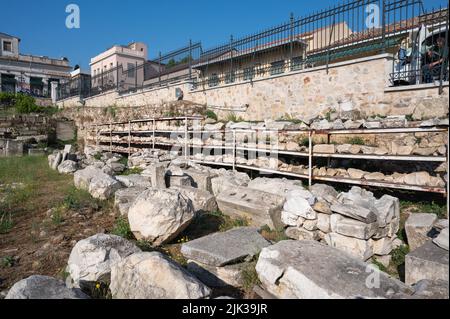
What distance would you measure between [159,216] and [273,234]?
1.57 metres

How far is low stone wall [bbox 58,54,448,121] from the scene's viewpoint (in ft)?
20.6

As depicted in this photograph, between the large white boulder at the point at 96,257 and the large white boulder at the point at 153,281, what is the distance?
0.44 m

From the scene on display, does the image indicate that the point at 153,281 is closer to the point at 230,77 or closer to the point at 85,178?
A: the point at 85,178

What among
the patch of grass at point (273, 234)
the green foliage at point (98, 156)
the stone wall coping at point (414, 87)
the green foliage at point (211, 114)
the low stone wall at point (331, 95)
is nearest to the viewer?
the patch of grass at point (273, 234)

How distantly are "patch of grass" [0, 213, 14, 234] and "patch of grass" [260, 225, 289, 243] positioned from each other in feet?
12.7

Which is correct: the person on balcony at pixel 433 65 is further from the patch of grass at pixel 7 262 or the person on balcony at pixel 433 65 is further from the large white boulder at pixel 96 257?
the patch of grass at pixel 7 262

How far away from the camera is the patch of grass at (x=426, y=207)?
441 cm

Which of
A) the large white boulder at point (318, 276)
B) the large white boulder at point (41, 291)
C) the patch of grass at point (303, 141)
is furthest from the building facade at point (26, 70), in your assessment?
the large white boulder at point (318, 276)

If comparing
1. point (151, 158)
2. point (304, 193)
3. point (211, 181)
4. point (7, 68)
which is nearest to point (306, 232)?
point (304, 193)

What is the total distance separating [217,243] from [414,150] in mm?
3354

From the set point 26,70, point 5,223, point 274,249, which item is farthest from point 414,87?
point 26,70

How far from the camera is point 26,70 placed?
35.2 metres

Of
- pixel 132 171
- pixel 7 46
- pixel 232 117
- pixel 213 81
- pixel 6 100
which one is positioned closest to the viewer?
pixel 132 171
